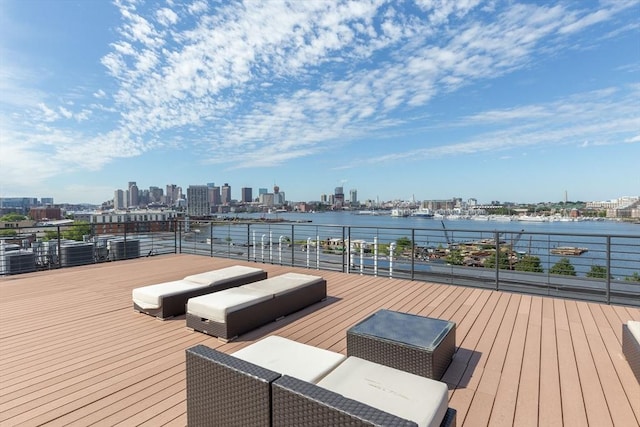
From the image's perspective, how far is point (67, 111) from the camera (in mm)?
9914

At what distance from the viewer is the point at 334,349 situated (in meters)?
2.38

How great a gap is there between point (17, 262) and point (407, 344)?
7502mm

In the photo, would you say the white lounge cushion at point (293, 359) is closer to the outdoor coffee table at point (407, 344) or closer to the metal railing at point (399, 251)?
the outdoor coffee table at point (407, 344)

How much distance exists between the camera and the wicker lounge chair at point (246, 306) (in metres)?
2.65

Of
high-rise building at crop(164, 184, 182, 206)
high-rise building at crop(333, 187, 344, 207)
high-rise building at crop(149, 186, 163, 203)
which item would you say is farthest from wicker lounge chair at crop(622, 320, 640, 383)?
high-rise building at crop(149, 186, 163, 203)

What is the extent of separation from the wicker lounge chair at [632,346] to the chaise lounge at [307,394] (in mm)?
1614

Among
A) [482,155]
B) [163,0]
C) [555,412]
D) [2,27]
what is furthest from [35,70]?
[482,155]

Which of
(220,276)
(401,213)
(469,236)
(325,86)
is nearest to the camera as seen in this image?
(220,276)

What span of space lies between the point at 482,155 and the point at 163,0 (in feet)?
55.5

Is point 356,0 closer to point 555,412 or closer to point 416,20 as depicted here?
point 416,20

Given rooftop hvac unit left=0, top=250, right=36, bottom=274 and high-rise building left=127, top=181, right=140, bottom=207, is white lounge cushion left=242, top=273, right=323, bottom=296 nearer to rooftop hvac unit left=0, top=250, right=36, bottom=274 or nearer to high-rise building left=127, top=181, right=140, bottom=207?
rooftop hvac unit left=0, top=250, right=36, bottom=274

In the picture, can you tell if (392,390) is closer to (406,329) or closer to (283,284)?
(406,329)

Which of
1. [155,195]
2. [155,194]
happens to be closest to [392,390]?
[155,195]

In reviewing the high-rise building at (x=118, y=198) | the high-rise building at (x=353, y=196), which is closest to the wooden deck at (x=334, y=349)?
the high-rise building at (x=353, y=196)
